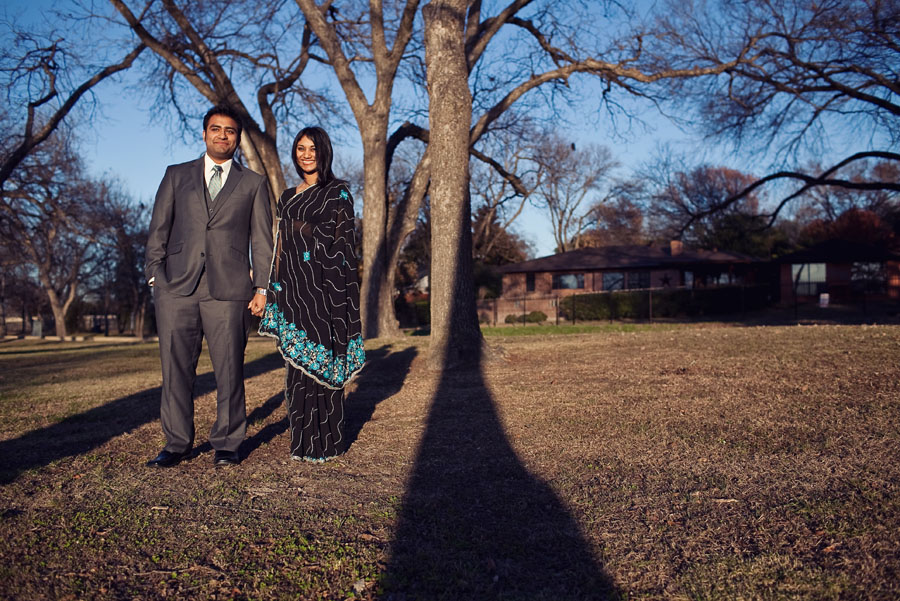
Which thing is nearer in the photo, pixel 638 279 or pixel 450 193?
pixel 450 193

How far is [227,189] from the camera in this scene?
414 cm

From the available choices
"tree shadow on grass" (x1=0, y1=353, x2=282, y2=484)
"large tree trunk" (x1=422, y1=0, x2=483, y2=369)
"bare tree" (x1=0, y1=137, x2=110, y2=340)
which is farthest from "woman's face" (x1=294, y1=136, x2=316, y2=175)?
"bare tree" (x1=0, y1=137, x2=110, y2=340)

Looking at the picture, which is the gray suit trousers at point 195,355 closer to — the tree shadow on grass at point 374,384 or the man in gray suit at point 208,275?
the man in gray suit at point 208,275

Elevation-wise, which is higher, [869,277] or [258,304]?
[869,277]

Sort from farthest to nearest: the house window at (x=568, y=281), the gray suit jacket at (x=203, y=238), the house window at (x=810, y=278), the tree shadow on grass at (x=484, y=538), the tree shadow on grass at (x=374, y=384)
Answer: the house window at (x=568, y=281) < the house window at (x=810, y=278) < the tree shadow on grass at (x=374, y=384) < the gray suit jacket at (x=203, y=238) < the tree shadow on grass at (x=484, y=538)

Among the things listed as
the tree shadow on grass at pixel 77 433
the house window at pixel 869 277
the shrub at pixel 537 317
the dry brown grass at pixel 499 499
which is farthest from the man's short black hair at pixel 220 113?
the house window at pixel 869 277

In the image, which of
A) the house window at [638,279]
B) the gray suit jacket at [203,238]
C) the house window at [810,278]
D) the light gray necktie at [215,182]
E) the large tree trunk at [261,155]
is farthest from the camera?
the house window at [638,279]

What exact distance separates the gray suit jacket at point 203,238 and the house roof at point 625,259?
1406 inches

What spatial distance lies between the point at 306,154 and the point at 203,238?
0.82 m

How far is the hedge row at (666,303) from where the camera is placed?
95.5 feet

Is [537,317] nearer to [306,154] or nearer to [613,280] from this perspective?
[613,280]

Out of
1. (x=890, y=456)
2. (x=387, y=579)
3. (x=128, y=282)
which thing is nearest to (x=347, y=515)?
(x=387, y=579)

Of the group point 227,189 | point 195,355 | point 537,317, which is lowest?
point 537,317

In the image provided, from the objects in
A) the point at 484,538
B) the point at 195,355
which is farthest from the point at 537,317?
the point at 484,538
